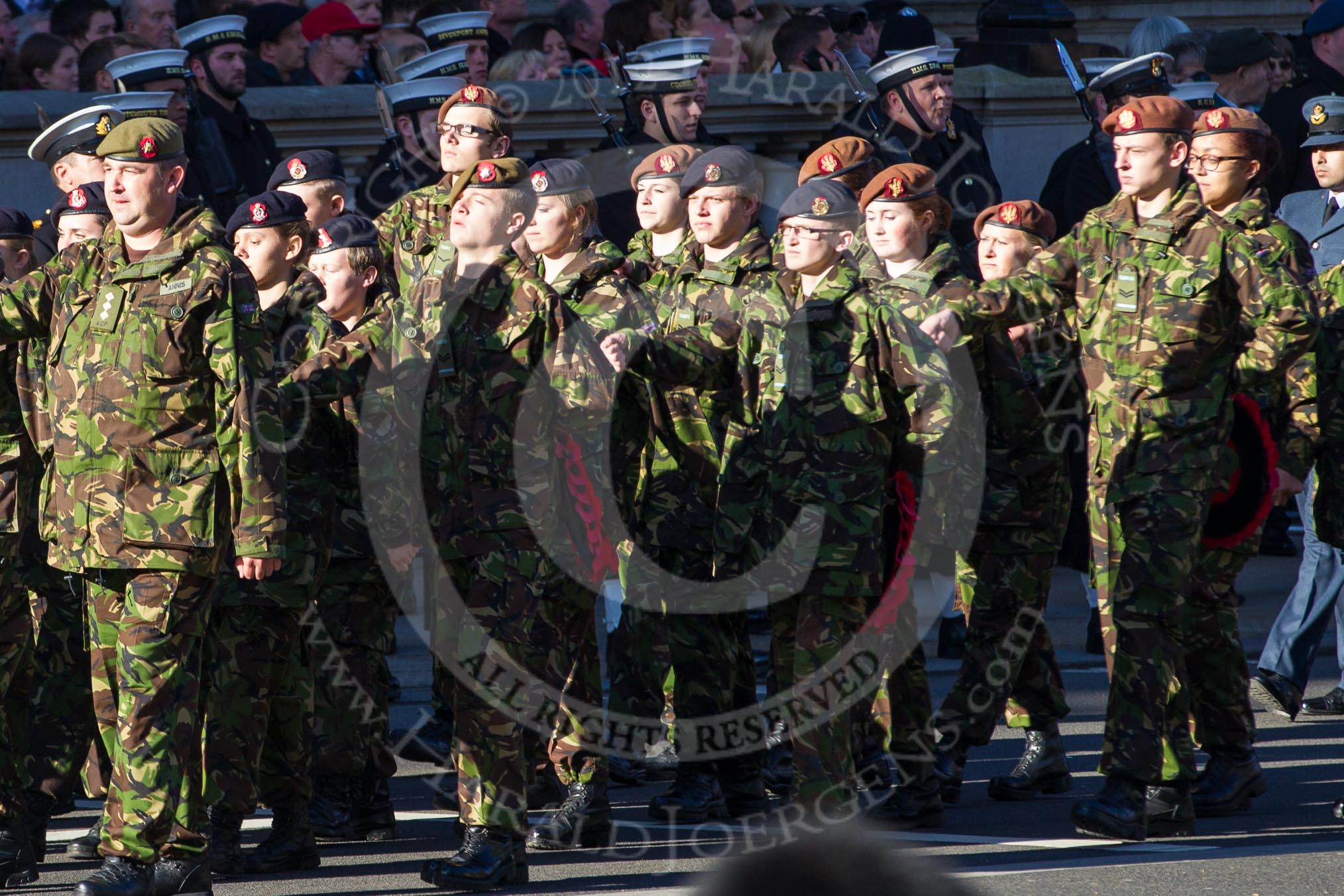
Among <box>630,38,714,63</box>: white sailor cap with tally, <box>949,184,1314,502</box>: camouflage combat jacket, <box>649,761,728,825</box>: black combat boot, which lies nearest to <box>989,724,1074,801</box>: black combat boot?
<box>649,761,728,825</box>: black combat boot

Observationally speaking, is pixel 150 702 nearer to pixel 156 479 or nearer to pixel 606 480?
pixel 156 479

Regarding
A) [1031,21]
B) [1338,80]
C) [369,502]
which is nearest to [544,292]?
[369,502]

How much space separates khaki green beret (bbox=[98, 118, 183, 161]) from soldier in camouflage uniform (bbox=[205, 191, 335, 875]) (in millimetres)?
636

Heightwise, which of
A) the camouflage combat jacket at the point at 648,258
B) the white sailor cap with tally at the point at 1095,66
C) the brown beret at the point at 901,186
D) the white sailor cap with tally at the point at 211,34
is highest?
the white sailor cap with tally at the point at 211,34

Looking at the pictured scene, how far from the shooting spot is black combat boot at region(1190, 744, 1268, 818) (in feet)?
22.9

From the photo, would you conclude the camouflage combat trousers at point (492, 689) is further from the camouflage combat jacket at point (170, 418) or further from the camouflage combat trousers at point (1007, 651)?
the camouflage combat trousers at point (1007, 651)

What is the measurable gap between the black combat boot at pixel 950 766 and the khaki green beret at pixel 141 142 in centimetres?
329

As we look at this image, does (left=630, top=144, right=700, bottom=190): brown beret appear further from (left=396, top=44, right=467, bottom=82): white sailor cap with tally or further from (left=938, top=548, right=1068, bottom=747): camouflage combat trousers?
(left=396, top=44, right=467, bottom=82): white sailor cap with tally

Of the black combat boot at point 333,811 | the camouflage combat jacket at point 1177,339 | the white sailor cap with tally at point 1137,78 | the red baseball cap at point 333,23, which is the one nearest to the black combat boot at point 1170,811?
the camouflage combat jacket at point 1177,339

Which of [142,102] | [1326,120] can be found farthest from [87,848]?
[1326,120]

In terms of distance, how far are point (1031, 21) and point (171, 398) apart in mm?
8584

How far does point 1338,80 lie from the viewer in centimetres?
1123

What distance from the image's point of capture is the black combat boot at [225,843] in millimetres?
6320

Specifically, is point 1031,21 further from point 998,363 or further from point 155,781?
point 155,781
